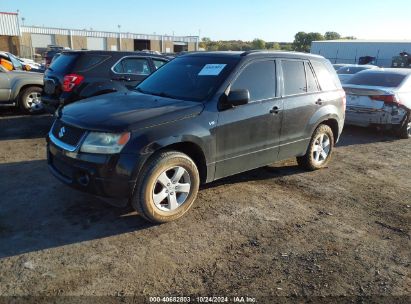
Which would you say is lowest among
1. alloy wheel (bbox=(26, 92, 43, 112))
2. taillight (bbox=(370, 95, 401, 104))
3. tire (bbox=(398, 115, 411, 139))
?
tire (bbox=(398, 115, 411, 139))

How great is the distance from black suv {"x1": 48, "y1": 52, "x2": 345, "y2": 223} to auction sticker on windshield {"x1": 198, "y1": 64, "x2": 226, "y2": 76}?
0.01 m

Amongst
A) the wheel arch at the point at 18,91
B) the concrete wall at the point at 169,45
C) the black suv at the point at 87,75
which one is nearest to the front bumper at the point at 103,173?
the black suv at the point at 87,75

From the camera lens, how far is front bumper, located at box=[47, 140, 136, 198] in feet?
12.1

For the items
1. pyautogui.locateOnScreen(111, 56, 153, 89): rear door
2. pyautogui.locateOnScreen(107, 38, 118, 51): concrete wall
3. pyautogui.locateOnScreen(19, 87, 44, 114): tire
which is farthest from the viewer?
pyautogui.locateOnScreen(107, 38, 118, 51): concrete wall

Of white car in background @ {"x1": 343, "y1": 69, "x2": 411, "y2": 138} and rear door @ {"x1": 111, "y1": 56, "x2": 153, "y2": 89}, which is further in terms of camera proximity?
white car in background @ {"x1": 343, "y1": 69, "x2": 411, "y2": 138}

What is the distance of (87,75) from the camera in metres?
7.69

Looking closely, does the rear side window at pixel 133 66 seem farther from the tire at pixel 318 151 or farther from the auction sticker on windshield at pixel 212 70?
the tire at pixel 318 151

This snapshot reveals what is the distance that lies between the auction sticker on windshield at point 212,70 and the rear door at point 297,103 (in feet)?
3.37

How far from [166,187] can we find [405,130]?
7238 millimetres

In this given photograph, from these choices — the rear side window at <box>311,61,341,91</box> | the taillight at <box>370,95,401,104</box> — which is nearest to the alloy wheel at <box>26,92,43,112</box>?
the rear side window at <box>311,61,341,91</box>

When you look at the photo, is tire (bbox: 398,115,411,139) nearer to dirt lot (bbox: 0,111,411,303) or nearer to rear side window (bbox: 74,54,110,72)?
dirt lot (bbox: 0,111,411,303)

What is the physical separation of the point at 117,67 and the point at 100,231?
16.6ft

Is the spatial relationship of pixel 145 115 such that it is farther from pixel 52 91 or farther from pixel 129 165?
pixel 52 91

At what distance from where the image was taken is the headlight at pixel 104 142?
3.69m
